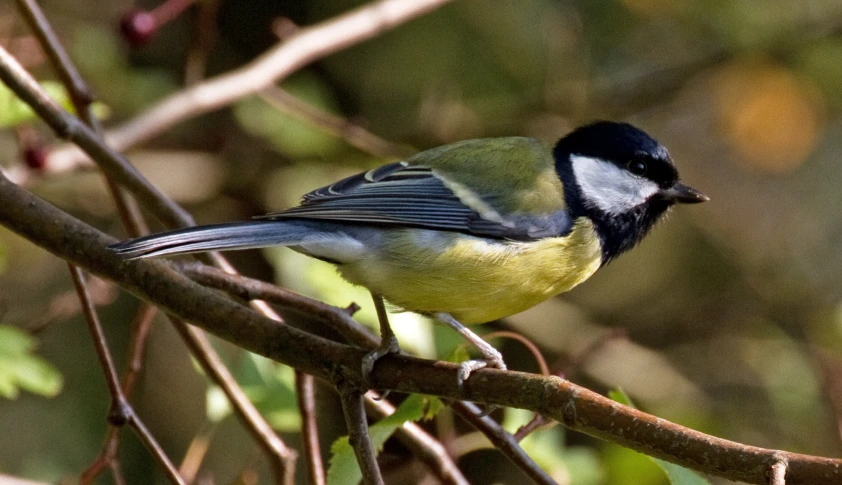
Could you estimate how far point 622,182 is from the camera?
2512 mm

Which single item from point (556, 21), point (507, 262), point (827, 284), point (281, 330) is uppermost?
point (556, 21)

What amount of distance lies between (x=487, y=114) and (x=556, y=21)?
824mm

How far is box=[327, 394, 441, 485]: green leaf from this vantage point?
1.61 metres

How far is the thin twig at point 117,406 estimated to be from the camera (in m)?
1.67

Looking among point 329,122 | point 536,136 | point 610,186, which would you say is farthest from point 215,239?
point 536,136

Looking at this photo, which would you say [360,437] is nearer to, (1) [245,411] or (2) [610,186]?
(1) [245,411]

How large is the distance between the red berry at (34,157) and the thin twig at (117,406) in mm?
935

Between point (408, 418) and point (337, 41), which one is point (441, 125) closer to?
point (337, 41)

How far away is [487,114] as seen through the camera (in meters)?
4.09

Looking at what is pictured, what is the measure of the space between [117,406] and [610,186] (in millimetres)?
1461

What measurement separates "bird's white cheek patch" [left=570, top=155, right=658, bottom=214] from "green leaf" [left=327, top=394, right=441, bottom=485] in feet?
3.25

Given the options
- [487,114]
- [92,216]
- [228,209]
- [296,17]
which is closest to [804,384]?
[487,114]

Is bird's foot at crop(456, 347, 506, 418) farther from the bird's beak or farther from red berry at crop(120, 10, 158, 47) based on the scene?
red berry at crop(120, 10, 158, 47)

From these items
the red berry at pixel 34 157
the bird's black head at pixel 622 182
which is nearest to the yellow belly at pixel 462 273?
the bird's black head at pixel 622 182
